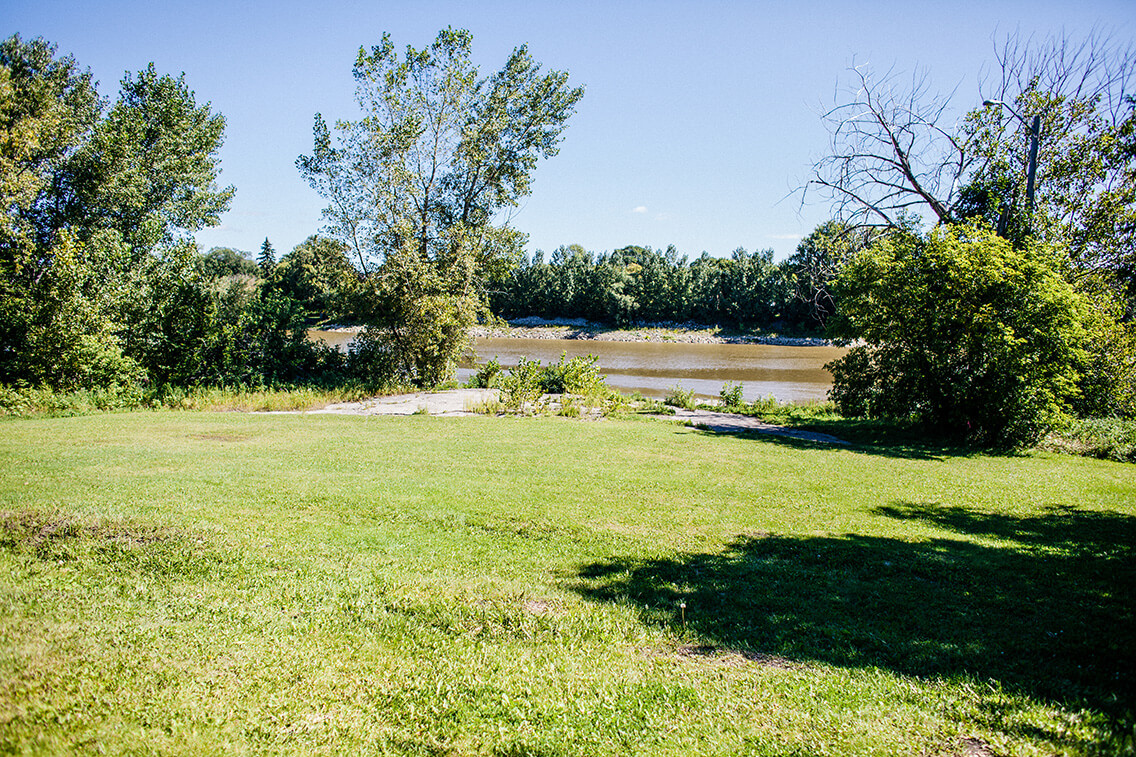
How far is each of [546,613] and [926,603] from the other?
12.4 ft

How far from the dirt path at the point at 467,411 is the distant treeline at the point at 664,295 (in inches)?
2616

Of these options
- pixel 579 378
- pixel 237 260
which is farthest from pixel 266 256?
pixel 579 378

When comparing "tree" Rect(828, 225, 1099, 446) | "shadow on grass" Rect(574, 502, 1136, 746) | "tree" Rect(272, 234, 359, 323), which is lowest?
"shadow on grass" Rect(574, 502, 1136, 746)

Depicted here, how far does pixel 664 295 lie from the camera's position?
318ft

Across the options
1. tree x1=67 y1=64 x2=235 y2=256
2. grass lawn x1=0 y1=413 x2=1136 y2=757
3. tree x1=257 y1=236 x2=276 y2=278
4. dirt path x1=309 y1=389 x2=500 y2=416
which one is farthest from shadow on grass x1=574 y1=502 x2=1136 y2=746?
tree x1=257 y1=236 x2=276 y2=278

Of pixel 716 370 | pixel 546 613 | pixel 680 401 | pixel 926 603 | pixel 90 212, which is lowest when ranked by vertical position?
pixel 716 370

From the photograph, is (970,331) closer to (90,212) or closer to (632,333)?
(90,212)

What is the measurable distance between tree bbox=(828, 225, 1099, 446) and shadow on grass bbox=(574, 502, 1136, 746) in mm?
8825

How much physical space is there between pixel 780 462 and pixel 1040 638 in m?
8.06

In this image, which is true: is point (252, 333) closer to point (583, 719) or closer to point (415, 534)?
point (415, 534)

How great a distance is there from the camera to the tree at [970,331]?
15.1 m

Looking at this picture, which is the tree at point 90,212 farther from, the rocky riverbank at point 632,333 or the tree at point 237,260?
the tree at point 237,260

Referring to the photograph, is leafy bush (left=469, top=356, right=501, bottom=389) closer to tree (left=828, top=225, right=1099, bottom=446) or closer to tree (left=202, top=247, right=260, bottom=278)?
tree (left=828, top=225, right=1099, bottom=446)

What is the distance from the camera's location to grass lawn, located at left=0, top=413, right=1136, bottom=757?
349 centimetres
